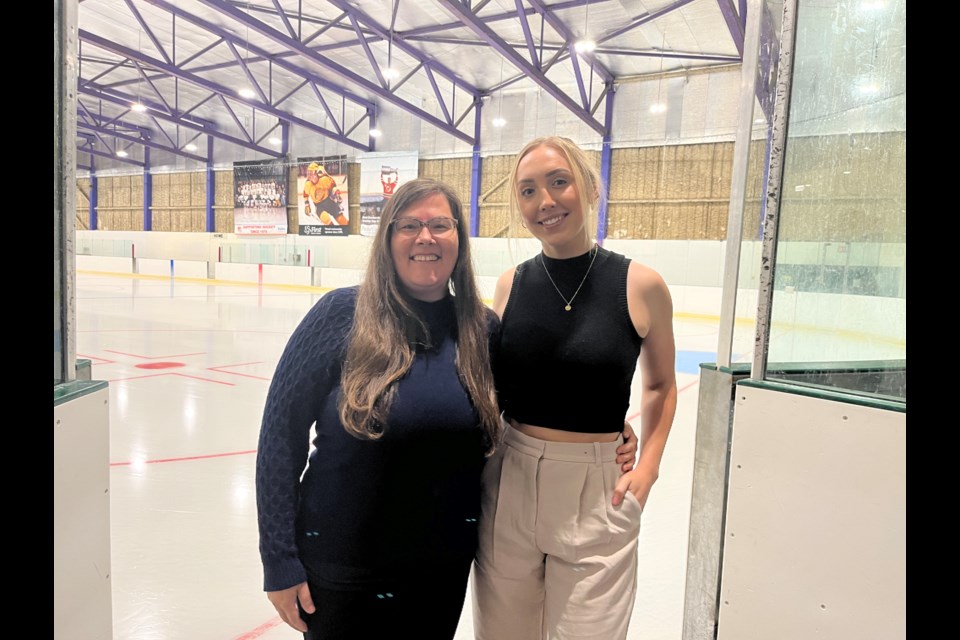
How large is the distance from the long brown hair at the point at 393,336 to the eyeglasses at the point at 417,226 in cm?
2

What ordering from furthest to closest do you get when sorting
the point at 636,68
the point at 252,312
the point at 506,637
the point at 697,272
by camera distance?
the point at 636,68, the point at 697,272, the point at 252,312, the point at 506,637

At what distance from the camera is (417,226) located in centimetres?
142

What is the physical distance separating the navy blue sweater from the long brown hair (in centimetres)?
3

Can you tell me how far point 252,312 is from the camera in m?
12.4

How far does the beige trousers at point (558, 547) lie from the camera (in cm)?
140

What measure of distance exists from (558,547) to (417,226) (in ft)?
2.71

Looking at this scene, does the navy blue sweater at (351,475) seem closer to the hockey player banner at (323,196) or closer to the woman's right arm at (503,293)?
the woman's right arm at (503,293)

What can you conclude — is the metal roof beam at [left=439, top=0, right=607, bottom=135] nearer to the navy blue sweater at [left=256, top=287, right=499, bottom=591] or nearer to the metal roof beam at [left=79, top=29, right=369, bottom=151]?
the metal roof beam at [left=79, top=29, right=369, bottom=151]

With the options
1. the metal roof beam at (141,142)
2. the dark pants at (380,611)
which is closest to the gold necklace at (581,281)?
the dark pants at (380,611)
